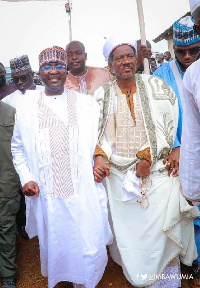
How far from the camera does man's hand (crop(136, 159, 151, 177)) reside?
8.77ft

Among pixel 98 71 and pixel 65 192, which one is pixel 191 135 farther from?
pixel 98 71

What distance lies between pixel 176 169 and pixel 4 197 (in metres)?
1.72

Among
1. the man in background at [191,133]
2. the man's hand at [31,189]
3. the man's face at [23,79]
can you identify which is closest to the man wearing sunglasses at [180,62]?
the man in background at [191,133]

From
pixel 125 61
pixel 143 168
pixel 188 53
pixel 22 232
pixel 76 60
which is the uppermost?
pixel 76 60

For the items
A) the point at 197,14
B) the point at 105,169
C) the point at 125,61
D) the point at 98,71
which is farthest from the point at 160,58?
the point at 197,14

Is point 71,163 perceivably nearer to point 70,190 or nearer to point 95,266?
point 70,190

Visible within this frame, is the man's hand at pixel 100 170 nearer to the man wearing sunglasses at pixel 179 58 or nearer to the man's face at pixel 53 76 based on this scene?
the man wearing sunglasses at pixel 179 58

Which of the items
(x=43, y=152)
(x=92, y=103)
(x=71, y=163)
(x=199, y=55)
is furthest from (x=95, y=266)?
(x=199, y=55)

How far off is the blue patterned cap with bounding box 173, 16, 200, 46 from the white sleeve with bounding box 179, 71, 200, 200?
1654mm

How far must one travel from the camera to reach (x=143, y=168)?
268 centimetres

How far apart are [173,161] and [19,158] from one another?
4.54 feet

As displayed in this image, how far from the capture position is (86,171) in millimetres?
2625

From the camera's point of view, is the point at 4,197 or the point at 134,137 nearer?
the point at 134,137

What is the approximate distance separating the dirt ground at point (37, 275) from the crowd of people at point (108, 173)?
0.24 meters
